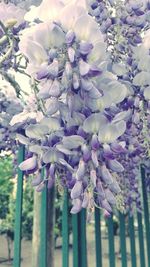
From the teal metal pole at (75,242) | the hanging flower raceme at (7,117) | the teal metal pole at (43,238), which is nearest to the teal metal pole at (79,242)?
the teal metal pole at (75,242)

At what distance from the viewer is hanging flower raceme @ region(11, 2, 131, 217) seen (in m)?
1.08

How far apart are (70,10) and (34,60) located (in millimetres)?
170

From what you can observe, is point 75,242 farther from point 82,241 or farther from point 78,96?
point 78,96

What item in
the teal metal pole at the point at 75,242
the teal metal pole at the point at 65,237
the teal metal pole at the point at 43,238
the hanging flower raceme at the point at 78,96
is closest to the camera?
the hanging flower raceme at the point at 78,96

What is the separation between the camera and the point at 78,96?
112 centimetres

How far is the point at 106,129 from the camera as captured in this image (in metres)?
1.13

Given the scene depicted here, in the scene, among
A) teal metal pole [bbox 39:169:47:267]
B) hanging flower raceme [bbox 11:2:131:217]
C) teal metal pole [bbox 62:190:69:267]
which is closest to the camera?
hanging flower raceme [bbox 11:2:131:217]

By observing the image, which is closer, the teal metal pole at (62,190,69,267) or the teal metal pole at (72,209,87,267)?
the teal metal pole at (62,190,69,267)

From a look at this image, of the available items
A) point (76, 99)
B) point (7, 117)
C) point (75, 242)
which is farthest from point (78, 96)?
point (75, 242)

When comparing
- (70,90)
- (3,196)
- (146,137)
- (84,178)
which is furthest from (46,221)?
(3,196)

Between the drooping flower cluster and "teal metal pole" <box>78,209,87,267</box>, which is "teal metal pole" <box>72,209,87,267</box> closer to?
"teal metal pole" <box>78,209,87,267</box>

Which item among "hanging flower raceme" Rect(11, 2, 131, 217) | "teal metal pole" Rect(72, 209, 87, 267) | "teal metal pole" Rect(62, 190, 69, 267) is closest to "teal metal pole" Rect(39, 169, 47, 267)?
"teal metal pole" Rect(62, 190, 69, 267)

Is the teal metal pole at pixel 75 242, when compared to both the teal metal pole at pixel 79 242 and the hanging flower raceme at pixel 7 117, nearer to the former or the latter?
the teal metal pole at pixel 79 242

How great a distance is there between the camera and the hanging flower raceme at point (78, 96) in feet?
3.53
